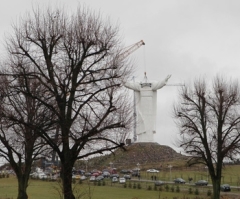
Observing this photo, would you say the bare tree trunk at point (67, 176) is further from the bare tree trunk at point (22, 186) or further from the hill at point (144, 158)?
the hill at point (144, 158)

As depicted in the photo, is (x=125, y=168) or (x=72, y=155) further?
(x=125, y=168)

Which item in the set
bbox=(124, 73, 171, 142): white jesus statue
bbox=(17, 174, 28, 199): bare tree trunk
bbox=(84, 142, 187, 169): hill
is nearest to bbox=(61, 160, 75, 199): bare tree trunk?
bbox=(17, 174, 28, 199): bare tree trunk

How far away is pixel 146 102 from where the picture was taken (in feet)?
303

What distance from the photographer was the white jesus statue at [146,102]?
9162 centimetres

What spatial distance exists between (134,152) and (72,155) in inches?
→ 3135

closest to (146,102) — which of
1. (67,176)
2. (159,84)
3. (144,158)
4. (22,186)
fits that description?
(159,84)

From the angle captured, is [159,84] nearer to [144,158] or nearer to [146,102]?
[146,102]

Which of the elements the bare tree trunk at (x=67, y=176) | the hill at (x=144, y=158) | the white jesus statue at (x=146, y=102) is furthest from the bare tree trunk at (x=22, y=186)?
the white jesus statue at (x=146, y=102)

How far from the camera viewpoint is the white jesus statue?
91.6 metres

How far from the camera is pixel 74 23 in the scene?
16.9 meters

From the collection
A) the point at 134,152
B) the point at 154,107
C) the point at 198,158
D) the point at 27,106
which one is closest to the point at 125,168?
the point at 134,152

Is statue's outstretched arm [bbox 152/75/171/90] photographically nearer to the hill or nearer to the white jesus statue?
the white jesus statue

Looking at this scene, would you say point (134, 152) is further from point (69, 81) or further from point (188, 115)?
point (69, 81)

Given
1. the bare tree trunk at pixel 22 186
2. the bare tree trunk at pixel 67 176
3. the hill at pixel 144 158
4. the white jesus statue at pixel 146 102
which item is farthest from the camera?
the white jesus statue at pixel 146 102
